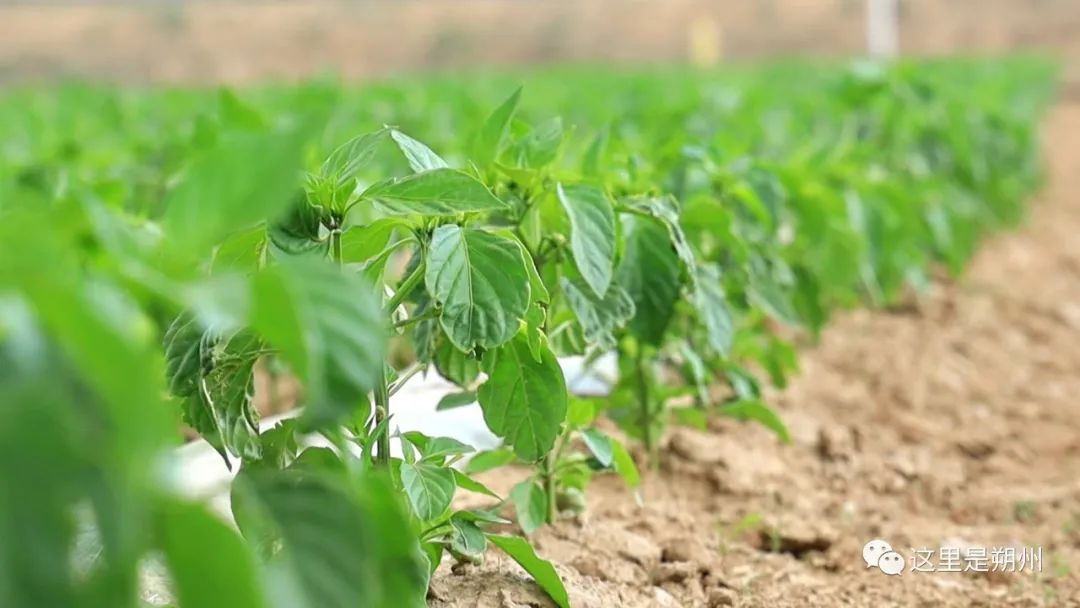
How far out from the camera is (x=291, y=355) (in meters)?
0.88

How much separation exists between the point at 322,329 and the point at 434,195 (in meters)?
0.51

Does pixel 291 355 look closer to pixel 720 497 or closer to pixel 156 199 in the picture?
pixel 720 497

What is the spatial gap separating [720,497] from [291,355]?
5.54 ft

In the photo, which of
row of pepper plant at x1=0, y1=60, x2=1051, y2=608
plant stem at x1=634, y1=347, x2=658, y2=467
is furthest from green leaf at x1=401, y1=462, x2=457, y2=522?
plant stem at x1=634, y1=347, x2=658, y2=467

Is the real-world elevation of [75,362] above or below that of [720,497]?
below

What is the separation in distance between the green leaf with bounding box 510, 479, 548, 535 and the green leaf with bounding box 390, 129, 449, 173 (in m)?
0.49

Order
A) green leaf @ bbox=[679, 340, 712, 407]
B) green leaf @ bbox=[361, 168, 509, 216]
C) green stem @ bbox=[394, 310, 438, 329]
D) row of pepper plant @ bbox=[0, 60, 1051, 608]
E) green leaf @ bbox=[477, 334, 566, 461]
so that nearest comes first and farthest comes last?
row of pepper plant @ bbox=[0, 60, 1051, 608]
green leaf @ bbox=[361, 168, 509, 216]
green stem @ bbox=[394, 310, 438, 329]
green leaf @ bbox=[477, 334, 566, 461]
green leaf @ bbox=[679, 340, 712, 407]

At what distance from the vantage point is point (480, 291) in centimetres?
147

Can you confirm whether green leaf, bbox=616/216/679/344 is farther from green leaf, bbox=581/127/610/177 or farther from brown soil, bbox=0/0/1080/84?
brown soil, bbox=0/0/1080/84

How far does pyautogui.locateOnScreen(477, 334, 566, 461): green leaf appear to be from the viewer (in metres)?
1.64

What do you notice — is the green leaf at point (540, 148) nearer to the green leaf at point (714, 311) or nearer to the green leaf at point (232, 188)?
the green leaf at point (714, 311)

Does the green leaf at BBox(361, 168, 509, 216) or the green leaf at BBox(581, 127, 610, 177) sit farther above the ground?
the green leaf at BBox(581, 127, 610, 177)

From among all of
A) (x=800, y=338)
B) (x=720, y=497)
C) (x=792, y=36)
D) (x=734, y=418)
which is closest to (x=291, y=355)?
(x=720, y=497)

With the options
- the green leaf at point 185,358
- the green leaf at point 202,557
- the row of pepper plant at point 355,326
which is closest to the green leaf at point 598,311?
the row of pepper plant at point 355,326
